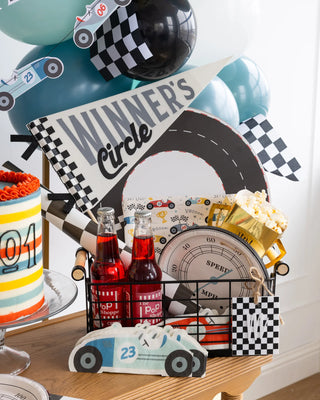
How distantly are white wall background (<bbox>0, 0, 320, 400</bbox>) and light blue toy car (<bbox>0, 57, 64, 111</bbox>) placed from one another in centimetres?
2

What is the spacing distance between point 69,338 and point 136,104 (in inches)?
24.9

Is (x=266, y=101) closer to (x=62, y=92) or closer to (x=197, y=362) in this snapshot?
(x=62, y=92)

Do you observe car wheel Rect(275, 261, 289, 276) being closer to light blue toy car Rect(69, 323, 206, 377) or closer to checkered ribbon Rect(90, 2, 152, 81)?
light blue toy car Rect(69, 323, 206, 377)

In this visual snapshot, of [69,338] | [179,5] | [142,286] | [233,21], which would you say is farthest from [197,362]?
[233,21]

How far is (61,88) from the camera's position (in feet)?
4.13

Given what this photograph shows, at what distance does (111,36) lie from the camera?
1.28 meters

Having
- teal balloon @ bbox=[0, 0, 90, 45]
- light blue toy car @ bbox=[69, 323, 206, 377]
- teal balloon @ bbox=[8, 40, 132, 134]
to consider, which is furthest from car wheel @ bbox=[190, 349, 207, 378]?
teal balloon @ bbox=[0, 0, 90, 45]

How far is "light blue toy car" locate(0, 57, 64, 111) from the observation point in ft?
3.96

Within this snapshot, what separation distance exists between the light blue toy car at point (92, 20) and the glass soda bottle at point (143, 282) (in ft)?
1.66

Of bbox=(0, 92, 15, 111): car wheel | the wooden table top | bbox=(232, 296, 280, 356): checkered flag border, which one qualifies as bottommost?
the wooden table top

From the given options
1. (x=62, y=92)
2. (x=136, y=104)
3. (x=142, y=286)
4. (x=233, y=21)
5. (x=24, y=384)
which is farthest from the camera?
(x=233, y=21)

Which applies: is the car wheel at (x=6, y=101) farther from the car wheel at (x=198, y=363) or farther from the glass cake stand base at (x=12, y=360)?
the car wheel at (x=198, y=363)

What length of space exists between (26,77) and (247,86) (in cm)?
68

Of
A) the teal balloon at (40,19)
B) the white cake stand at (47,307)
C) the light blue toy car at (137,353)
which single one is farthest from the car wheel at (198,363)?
the teal balloon at (40,19)
